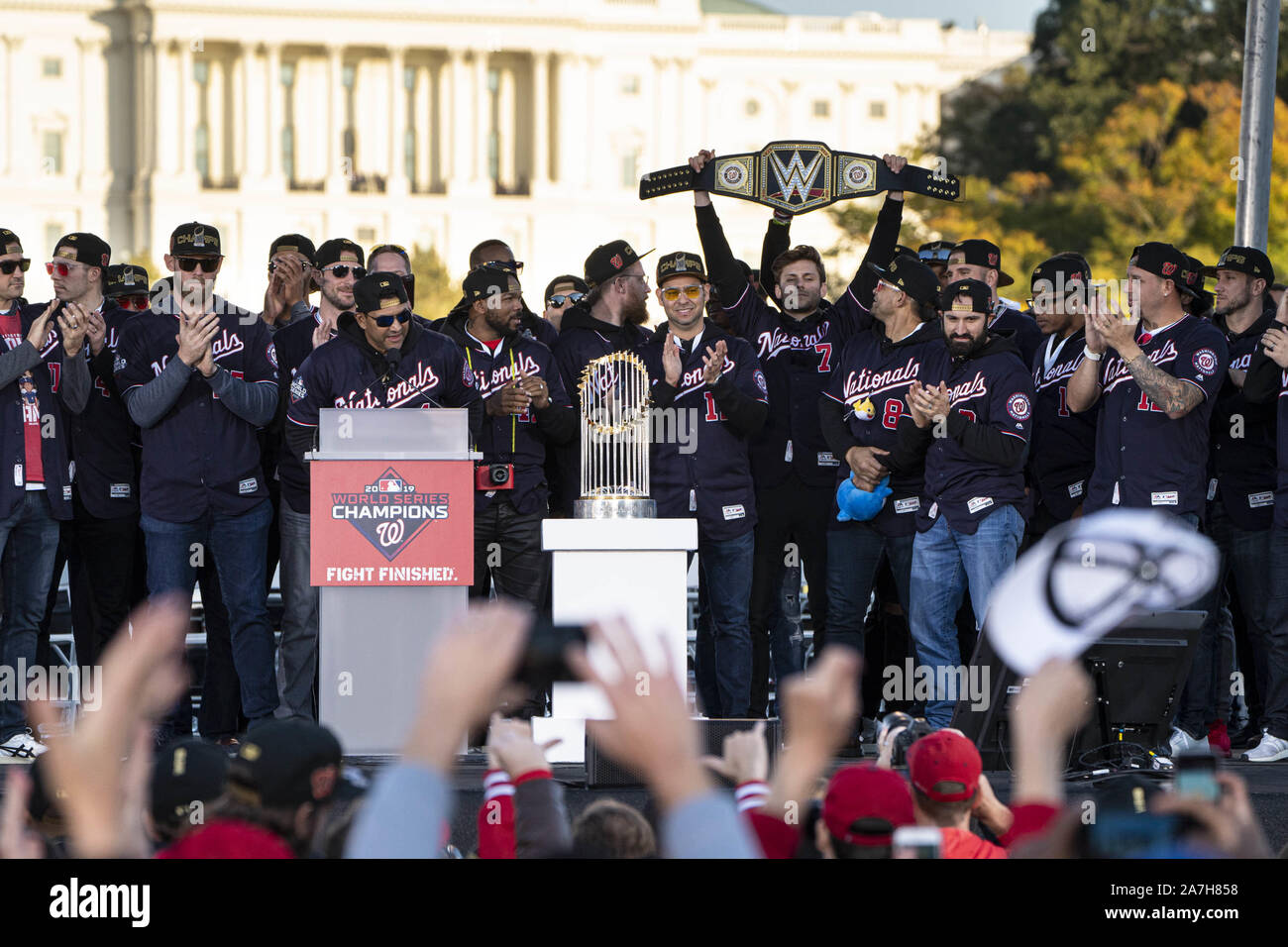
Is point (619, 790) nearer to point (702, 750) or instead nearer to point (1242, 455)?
point (702, 750)

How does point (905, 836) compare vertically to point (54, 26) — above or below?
below

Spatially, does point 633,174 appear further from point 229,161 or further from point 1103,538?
point 1103,538

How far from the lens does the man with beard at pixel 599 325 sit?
9.59 metres

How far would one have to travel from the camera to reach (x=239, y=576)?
29.1 ft

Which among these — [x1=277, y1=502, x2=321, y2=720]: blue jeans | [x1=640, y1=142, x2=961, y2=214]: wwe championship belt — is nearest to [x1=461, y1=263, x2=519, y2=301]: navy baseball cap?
[x1=640, y1=142, x2=961, y2=214]: wwe championship belt

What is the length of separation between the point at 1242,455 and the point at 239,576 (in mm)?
4631

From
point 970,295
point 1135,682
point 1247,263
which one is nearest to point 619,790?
point 1135,682

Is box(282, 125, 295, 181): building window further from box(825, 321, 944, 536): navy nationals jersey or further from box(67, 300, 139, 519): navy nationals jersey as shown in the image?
box(825, 321, 944, 536): navy nationals jersey

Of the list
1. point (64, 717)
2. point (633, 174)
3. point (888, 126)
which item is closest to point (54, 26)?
point (633, 174)

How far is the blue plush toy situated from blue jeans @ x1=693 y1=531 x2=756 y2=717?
1.58 ft

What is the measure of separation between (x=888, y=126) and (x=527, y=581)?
97.5 m

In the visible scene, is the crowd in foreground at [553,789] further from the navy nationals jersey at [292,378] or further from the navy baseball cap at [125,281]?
the navy baseball cap at [125,281]

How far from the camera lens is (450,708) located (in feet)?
8.90

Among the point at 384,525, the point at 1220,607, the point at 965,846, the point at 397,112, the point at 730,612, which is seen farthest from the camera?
the point at 397,112
